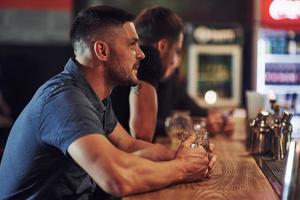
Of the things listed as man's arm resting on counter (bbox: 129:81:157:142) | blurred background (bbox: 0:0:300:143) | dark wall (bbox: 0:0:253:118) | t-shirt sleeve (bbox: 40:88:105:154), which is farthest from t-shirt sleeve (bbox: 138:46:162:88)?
dark wall (bbox: 0:0:253:118)

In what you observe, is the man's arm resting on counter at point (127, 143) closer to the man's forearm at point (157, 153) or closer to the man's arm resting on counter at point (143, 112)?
the man's forearm at point (157, 153)

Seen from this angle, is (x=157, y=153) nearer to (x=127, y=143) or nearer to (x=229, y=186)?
(x=127, y=143)

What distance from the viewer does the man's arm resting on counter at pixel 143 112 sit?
2.12m

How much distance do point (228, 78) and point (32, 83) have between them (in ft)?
6.41

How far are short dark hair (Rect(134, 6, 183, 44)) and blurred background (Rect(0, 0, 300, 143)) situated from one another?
2705 millimetres

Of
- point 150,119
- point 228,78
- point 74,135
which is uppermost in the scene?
point 74,135

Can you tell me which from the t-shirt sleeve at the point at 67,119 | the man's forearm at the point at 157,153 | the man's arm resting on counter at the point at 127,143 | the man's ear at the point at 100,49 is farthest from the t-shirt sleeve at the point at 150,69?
the t-shirt sleeve at the point at 67,119

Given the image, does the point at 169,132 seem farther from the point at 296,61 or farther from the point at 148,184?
the point at 296,61

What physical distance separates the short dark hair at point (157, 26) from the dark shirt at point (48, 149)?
74 cm

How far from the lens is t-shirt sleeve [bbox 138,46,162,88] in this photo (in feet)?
7.14

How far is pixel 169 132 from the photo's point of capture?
8.11ft

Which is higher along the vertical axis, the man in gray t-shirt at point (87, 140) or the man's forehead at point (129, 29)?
the man's forehead at point (129, 29)

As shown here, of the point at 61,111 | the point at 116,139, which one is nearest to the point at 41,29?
the point at 116,139

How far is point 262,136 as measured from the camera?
1.98m
